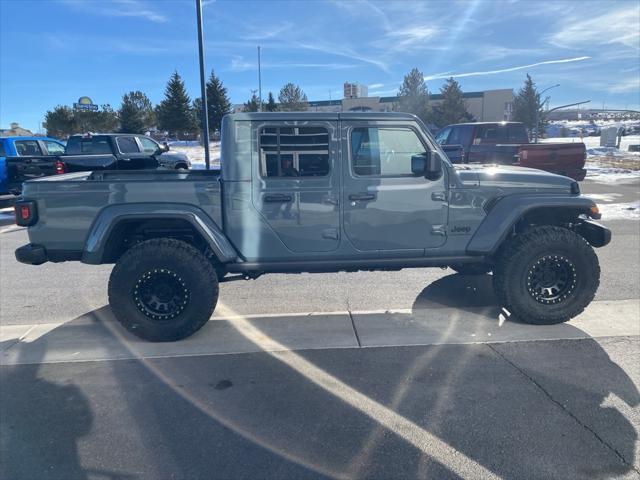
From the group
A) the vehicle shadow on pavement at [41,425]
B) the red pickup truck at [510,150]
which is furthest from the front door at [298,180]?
the red pickup truck at [510,150]

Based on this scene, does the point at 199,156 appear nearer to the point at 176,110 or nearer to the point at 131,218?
the point at 176,110

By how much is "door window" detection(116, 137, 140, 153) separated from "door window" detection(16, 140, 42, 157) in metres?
2.20

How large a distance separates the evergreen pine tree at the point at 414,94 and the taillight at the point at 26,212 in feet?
169

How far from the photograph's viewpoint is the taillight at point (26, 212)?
157 inches

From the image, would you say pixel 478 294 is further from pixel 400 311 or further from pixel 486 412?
pixel 486 412

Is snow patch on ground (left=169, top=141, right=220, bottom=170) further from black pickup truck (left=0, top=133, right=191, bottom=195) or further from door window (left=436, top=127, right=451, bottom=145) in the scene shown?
door window (left=436, top=127, right=451, bottom=145)

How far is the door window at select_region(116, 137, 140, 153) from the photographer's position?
13.6 metres

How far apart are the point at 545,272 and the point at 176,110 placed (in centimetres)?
4476

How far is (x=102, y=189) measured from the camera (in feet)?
13.1

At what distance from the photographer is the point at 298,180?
13.7ft

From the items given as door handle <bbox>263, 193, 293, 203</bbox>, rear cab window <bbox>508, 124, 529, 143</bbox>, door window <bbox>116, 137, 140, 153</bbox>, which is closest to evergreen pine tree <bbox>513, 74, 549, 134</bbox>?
rear cab window <bbox>508, 124, 529, 143</bbox>

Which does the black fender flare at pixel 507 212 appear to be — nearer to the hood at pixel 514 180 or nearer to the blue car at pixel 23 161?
the hood at pixel 514 180

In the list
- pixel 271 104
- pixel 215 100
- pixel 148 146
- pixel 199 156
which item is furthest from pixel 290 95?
pixel 148 146

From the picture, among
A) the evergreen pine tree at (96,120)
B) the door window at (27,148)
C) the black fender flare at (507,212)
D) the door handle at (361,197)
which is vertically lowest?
the black fender flare at (507,212)
